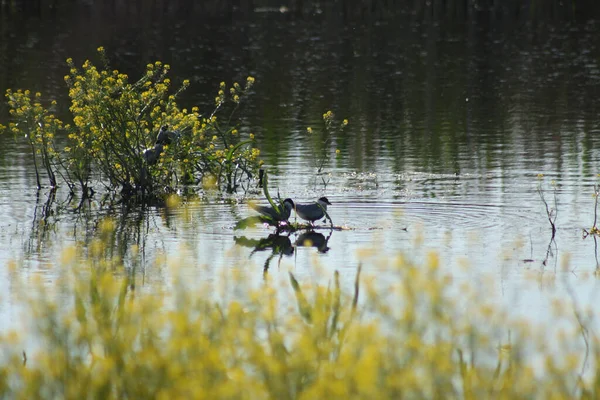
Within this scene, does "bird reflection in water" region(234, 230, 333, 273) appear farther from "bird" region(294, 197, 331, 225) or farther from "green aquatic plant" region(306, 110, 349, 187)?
"green aquatic plant" region(306, 110, 349, 187)

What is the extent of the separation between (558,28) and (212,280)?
49.9 meters

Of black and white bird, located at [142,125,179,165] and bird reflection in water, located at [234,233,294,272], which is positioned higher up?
black and white bird, located at [142,125,179,165]

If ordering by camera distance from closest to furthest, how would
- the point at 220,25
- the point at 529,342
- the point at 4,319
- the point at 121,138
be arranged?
the point at 529,342 → the point at 4,319 → the point at 121,138 → the point at 220,25

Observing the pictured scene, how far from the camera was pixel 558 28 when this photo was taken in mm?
59375

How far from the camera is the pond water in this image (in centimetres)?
1334

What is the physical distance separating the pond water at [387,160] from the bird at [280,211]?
45 cm

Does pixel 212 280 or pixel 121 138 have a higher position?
pixel 121 138

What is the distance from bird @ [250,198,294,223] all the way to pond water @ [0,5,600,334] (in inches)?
17.6

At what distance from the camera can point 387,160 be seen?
21719 mm

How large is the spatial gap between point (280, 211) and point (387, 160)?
21.2 feet

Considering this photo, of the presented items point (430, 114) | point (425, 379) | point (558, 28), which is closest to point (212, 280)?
point (425, 379)

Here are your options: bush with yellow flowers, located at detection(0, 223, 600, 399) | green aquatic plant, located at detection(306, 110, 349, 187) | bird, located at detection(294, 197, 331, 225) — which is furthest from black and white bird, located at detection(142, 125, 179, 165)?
bush with yellow flowers, located at detection(0, 223, 600, 399)

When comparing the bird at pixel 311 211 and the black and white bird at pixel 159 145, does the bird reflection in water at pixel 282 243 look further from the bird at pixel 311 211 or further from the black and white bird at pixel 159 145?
the black and white bird at pixel 159 145

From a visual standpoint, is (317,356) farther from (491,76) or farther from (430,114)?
(491,76)
